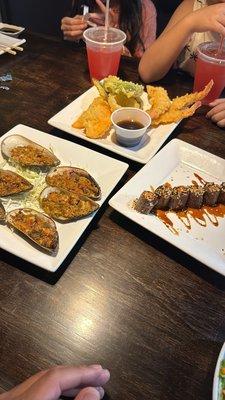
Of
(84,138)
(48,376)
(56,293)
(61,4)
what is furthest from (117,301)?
(61,4)

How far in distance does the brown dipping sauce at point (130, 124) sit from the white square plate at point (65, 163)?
25 cm

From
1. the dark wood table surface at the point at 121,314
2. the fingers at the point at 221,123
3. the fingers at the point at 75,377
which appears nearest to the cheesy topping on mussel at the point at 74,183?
the dark wood table surface at the point at 121,314

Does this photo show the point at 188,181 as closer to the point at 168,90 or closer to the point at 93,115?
the point at 93,115

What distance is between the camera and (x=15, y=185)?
4.78ft

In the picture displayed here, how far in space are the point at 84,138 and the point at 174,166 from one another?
18.2 inches

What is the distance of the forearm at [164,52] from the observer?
209 cm

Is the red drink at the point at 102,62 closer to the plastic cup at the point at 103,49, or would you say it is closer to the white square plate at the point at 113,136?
the plastic cup at the point at 103,49

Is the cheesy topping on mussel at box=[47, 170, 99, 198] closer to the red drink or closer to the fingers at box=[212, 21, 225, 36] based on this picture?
the red drink

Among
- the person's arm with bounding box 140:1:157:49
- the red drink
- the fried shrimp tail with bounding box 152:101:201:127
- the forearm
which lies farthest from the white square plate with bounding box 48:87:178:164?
the person's arm with bounding box 140:1:157:49

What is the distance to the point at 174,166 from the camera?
1.70 meters

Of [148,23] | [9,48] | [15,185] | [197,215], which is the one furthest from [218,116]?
[9,48]

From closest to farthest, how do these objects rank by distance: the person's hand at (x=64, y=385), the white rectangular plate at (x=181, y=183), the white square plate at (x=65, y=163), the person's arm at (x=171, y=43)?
1. the person's hand at (x=64, y=385)
2. the white square plate at (x=65, y=163)
3. the white rectangular plate at (x=181, y=183)
4. the person's arm at (x=171, y=43)

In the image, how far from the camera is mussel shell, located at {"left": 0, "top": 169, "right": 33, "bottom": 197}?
142cm

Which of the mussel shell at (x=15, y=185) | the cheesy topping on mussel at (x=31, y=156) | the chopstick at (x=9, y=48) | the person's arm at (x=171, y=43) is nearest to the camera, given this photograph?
the mussel shell at (x=15, y=185)
